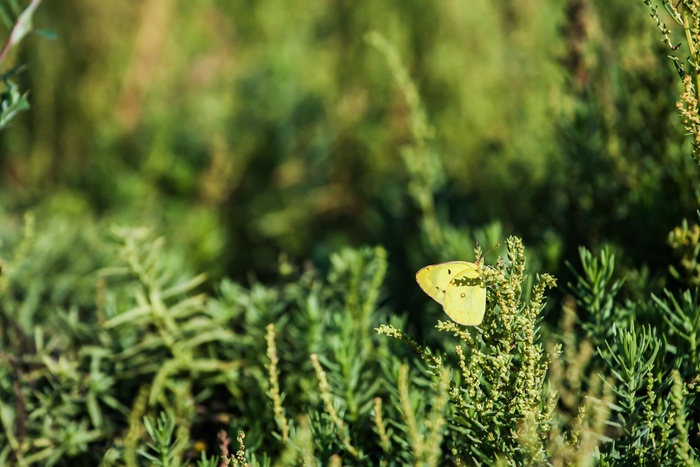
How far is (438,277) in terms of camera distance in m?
0.94

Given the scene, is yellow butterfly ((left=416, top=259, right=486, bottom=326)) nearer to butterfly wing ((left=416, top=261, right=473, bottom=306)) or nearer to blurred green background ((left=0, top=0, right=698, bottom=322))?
butterfly wing ((left=416, top=261, right=473, bottom=306))

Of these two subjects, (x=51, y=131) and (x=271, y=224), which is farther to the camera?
(x=51, y=131)

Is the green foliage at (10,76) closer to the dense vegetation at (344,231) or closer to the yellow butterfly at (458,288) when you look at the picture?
the dense vegetation at (344,231)

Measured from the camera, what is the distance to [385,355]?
114cm

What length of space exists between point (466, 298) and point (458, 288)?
2cm

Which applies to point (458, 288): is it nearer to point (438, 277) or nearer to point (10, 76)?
point (438, 277)

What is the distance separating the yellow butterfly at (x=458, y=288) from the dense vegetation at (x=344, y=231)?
0.03 metres

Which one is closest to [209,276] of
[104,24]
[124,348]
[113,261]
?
[113,261]

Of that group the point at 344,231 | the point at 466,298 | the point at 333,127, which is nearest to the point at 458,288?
the point at 466,298

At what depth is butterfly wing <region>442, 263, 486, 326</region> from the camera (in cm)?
90

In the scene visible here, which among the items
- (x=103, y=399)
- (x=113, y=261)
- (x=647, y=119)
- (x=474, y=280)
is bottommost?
(x=103, y=399)

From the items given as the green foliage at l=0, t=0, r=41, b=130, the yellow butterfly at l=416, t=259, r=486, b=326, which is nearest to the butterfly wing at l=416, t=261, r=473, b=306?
the yellow butterfly at l=416, t=259, r=486, b=326

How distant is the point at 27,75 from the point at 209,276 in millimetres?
1483

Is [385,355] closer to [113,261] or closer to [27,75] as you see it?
[113,261]
